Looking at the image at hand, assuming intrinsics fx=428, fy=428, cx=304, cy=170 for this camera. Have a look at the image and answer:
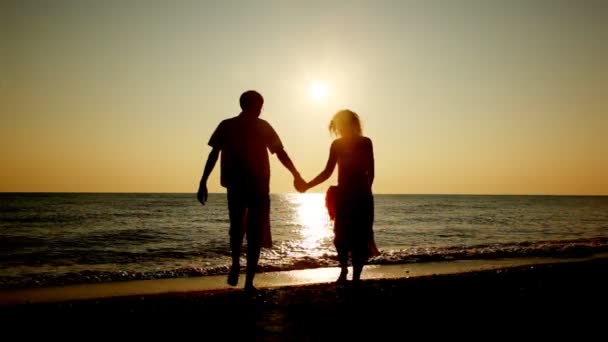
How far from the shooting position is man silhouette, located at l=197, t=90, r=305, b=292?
503cm

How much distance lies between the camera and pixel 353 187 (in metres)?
6.06

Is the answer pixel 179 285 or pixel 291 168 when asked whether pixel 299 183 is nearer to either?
pixel 291 168

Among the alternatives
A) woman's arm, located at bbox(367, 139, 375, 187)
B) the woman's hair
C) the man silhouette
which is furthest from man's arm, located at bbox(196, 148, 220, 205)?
woman's arm, located at bbox(367, 139, 375, 187)

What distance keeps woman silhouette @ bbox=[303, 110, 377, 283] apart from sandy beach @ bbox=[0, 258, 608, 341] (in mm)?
589

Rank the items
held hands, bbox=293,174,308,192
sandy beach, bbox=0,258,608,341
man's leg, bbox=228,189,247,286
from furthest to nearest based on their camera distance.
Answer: held hands, bbox=293,174,308,192, man's leg, bbox=228,189,247,286, sandy beach, bbox=0,258,608,341

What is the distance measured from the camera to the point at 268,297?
16.4ft

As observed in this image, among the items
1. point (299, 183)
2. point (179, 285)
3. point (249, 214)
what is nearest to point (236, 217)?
point (249, 214)

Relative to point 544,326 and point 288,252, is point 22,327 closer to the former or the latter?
point 544,326

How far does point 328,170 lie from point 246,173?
1614 mm

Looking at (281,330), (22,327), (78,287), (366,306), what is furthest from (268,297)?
(78,287)

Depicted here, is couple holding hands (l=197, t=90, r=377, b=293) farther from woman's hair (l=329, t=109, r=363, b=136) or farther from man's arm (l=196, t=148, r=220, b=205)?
woman's hair (l=329, t=109, r=363, b=136)

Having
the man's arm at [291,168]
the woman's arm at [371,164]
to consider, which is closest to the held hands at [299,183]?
the man's arm at [291,168]

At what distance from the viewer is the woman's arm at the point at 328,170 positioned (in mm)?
6141

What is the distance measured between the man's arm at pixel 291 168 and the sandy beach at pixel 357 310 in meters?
1.43
